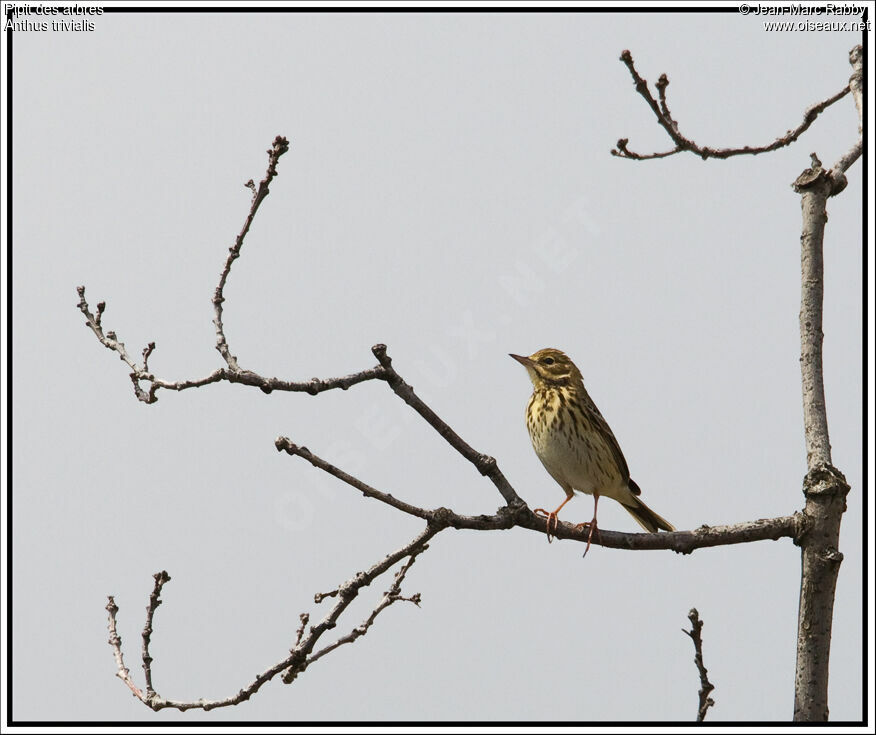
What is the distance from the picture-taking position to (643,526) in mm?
7176

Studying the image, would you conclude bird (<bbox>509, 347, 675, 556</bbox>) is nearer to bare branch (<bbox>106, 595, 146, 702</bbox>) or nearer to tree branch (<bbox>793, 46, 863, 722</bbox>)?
tree branch (<bbox>793, 46, 863, 722</bbox>)

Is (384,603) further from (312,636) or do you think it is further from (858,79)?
(858,79)

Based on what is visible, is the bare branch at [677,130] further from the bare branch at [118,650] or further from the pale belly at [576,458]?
the bare branch at [118,650]

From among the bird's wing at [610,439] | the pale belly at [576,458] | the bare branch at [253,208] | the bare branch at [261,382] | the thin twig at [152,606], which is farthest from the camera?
the bird's wing at [610,439]

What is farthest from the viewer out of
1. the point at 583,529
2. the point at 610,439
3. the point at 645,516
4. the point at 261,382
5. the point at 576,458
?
the point at 645,516

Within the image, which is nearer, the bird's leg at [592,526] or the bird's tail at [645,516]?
the bird's leg at [592,526]

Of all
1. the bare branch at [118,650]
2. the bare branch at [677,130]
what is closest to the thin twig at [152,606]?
the bare branch at [118,650]

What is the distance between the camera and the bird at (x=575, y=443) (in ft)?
21.8

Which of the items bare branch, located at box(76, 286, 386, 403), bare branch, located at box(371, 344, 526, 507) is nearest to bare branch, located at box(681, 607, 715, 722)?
bare branch, located at box(371, 344, 526, 507)

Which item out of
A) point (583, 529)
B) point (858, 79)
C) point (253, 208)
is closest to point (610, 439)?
point (583, 529)

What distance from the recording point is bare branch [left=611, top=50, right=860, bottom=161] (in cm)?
473

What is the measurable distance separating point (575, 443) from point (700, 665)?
252 centimetres

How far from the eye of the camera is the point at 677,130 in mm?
5035

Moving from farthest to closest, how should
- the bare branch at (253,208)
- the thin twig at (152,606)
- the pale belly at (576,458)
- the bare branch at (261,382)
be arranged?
the pale belly at (576,458) < the thin twig at (152,606) < the bare branch at (253,208) < the bare branch at (261,382)
